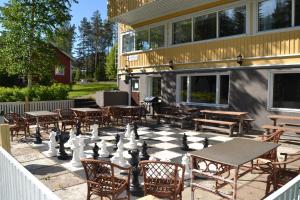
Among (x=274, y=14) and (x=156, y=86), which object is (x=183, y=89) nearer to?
(x=156, y=86)

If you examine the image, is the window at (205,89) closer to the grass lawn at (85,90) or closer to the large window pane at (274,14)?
the large window pane at (274,14)

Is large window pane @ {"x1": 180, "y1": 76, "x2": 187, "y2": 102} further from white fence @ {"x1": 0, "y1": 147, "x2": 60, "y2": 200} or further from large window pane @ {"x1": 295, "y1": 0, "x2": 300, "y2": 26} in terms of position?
white fence @ {"x1": 0, "y1": 147, "x2": 60, "y2": 200}

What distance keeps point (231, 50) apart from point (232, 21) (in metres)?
1.35

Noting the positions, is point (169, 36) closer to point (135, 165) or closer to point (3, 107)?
point (3, 107)

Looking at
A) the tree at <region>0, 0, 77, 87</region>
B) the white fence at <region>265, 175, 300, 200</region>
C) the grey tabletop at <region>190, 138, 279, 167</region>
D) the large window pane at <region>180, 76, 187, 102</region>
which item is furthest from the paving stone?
the tree at <region>0, 0, 77, 87</region>

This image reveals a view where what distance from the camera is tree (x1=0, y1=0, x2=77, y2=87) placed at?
674 inches

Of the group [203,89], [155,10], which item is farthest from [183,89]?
[155,10]

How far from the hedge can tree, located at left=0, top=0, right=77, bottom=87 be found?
1.34 metres

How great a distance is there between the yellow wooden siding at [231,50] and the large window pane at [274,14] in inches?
17.0

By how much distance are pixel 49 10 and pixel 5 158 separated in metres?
16.0

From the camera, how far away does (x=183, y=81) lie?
51.4 feet

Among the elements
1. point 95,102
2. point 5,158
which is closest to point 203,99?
point 95,102

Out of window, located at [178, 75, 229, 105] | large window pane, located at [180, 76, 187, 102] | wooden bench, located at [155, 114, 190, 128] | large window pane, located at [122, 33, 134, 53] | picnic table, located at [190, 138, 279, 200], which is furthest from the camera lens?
large window pane, located at [122, 33, 134, 53]

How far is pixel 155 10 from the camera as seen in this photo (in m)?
15.9
